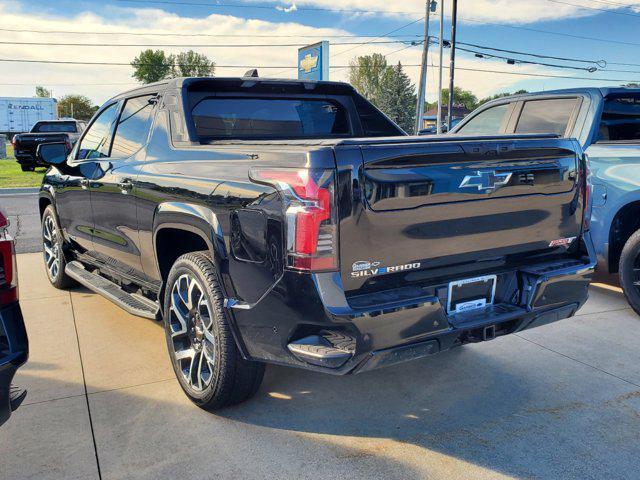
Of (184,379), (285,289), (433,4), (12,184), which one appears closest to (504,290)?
(285,289)

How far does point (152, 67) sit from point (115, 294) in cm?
9704

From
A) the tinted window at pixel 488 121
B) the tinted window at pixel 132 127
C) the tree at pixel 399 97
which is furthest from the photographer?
the tree at pixel 399 97

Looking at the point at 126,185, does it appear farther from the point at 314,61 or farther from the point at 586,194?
the point at 314,61

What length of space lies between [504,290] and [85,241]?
3.55 m

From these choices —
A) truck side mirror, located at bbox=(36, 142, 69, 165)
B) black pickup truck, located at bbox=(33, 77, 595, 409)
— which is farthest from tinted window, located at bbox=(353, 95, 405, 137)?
truck side mirror, located at bbox=(36, 142, 69, 165)

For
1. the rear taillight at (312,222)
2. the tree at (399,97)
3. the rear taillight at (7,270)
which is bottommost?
the rear taillight at (7,270)

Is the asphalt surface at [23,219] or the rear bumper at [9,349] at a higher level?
the rear bumper at [9,349]

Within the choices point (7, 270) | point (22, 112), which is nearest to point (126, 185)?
point (7, 270)

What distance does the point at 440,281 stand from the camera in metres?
2.85

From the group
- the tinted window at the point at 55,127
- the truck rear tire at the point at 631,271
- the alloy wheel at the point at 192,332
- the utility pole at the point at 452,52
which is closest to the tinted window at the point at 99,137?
the alloy wheel at the point at 192,332

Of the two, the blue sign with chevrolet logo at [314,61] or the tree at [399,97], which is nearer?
the blue sign with chevrolet logo at [314,61]

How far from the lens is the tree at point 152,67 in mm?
93213

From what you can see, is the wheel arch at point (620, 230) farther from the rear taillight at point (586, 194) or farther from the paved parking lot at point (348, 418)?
the rear taillight at point (586, 194)

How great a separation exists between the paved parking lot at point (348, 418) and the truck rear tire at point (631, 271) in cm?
60
